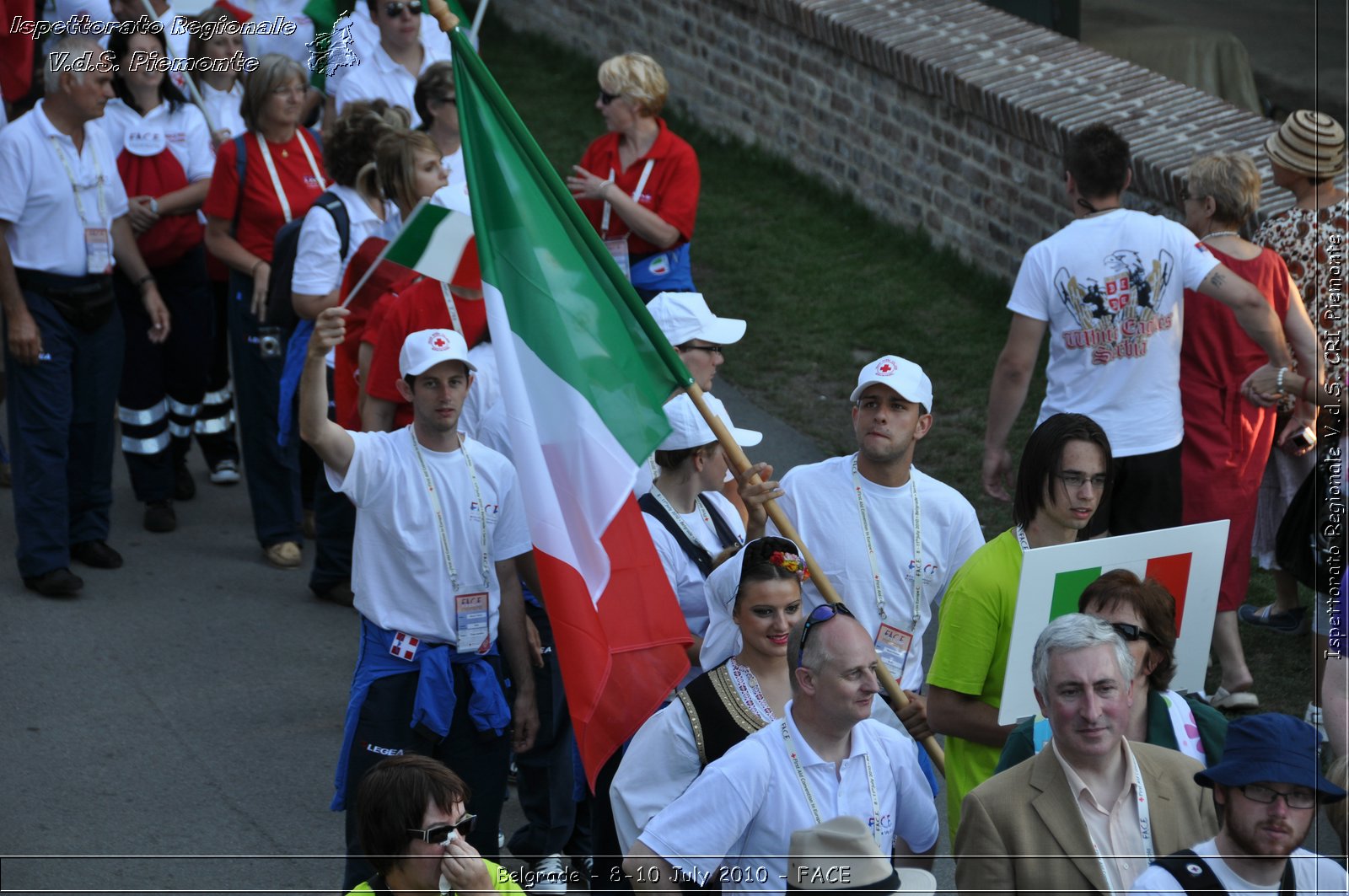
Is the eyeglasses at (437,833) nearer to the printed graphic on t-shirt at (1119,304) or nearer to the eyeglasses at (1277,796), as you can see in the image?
the eyeglasses at (1277,796)

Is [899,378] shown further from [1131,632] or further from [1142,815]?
[1142,815]

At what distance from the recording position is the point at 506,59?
15312mm

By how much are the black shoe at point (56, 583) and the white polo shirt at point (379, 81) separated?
3.30 meters

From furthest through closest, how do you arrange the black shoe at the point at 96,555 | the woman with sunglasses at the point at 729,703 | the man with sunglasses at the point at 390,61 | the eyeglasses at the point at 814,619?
1. the man with sunglasses at the point at 390,61
2. the black shoe at the point at 96,555
3. the woman with sunglasses at the point at 729,703
4. the eyeglasses at the point at 814,619

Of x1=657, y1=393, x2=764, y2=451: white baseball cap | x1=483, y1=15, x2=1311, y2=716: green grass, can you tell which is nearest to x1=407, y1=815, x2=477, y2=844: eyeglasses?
x1=657, y1=393, x2=764, y2=451: white baseball cap

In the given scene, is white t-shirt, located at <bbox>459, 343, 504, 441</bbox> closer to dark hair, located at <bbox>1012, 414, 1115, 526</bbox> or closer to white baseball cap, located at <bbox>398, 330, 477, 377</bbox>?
white baseball cap, located at <bbox>398, 330, 477, 377</bbox>

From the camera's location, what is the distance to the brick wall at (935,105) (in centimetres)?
995

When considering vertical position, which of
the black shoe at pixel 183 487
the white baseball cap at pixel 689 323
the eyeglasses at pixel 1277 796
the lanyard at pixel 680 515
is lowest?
the black shoe at pixel 183 487

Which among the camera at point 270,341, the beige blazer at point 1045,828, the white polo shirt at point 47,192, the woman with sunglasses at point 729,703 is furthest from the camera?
the camera at point 270,341

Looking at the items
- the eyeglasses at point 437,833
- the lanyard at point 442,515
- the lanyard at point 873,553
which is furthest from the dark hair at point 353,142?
the eyeglasses at point 437,833

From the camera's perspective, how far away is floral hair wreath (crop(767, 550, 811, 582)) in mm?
4625

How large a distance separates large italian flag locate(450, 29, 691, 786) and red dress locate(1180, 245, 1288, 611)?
3.00 m

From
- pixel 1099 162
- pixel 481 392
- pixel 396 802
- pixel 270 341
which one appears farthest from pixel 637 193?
pixel 396 802

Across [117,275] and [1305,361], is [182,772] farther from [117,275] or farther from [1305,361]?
[1305,361]
